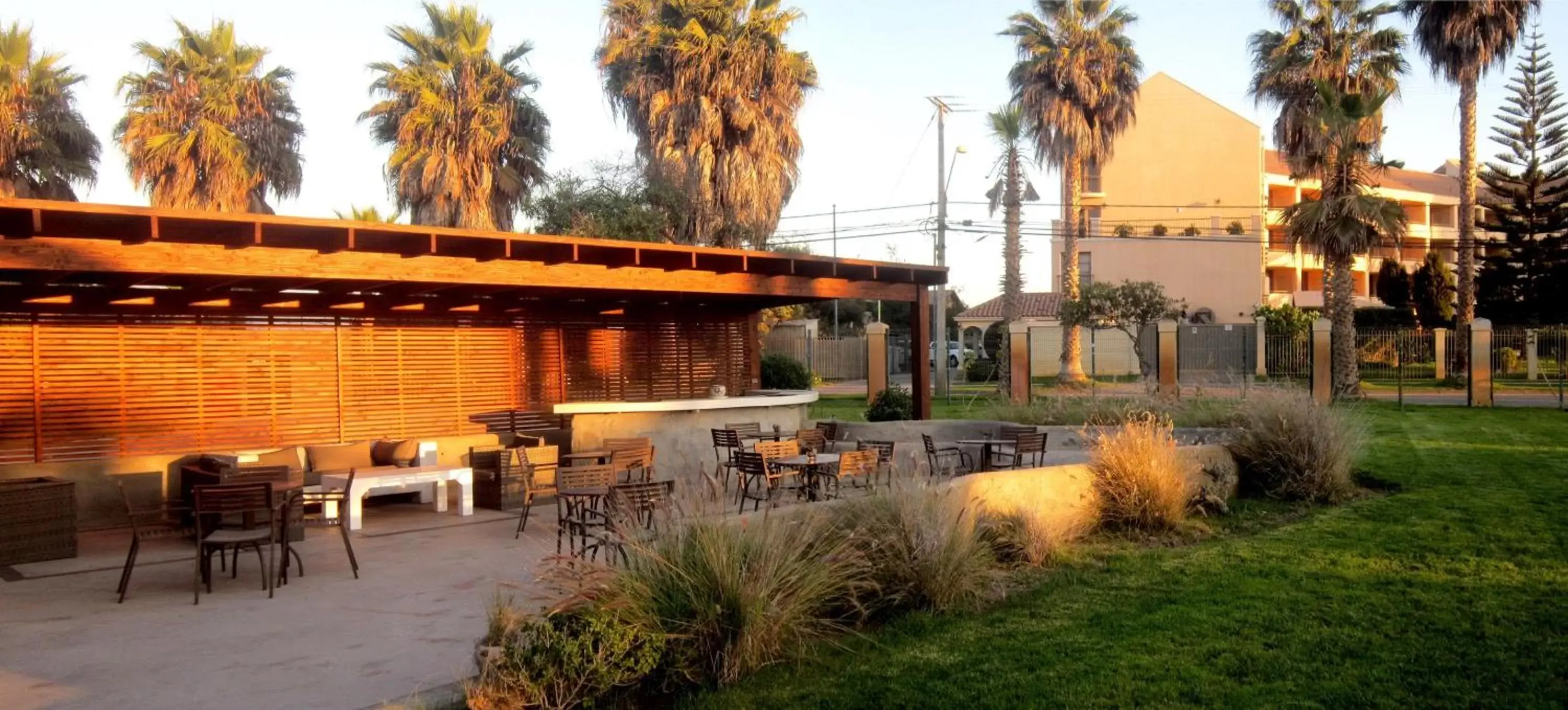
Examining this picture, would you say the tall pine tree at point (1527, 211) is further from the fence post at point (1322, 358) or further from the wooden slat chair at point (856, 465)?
the wooden slat chair at point (856, 465)

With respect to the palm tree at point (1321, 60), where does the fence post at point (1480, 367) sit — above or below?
below

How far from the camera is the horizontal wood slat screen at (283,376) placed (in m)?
10.6

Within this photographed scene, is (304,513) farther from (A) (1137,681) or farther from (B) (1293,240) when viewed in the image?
(B) (1293,240)

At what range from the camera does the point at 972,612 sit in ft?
22.1

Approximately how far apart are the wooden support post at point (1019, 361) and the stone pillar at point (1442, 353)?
50.6 feet

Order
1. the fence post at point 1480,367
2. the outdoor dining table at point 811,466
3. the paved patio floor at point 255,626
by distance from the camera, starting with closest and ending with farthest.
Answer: the paved patio floor at point 255,626 → the outdoor dining table at point 811,466 → the fence post at point 1480,367

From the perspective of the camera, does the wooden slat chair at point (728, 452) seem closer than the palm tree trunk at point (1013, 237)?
Yes

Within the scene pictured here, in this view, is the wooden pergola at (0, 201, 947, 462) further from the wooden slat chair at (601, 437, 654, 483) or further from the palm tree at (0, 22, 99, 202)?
the palm tree at (0, 22, 99, 202)

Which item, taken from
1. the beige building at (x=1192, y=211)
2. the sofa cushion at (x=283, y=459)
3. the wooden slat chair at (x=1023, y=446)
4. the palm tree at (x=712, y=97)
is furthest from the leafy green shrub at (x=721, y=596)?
the beige building at (x=1192, y=211)

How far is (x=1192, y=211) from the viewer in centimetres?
4328

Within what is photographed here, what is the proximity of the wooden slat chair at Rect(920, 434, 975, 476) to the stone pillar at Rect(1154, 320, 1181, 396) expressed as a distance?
9291 millimetres

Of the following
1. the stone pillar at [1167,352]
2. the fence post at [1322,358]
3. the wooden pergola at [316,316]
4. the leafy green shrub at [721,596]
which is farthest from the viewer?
the fence post at [1322,358]

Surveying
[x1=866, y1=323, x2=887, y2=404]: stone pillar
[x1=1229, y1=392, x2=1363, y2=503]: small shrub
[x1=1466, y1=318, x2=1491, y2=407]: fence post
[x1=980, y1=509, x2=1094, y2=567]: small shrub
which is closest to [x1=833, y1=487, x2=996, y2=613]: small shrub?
[x1=980, y1=509, x2=1094, y2=567]: small shrub

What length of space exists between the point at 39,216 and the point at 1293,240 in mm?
24496
